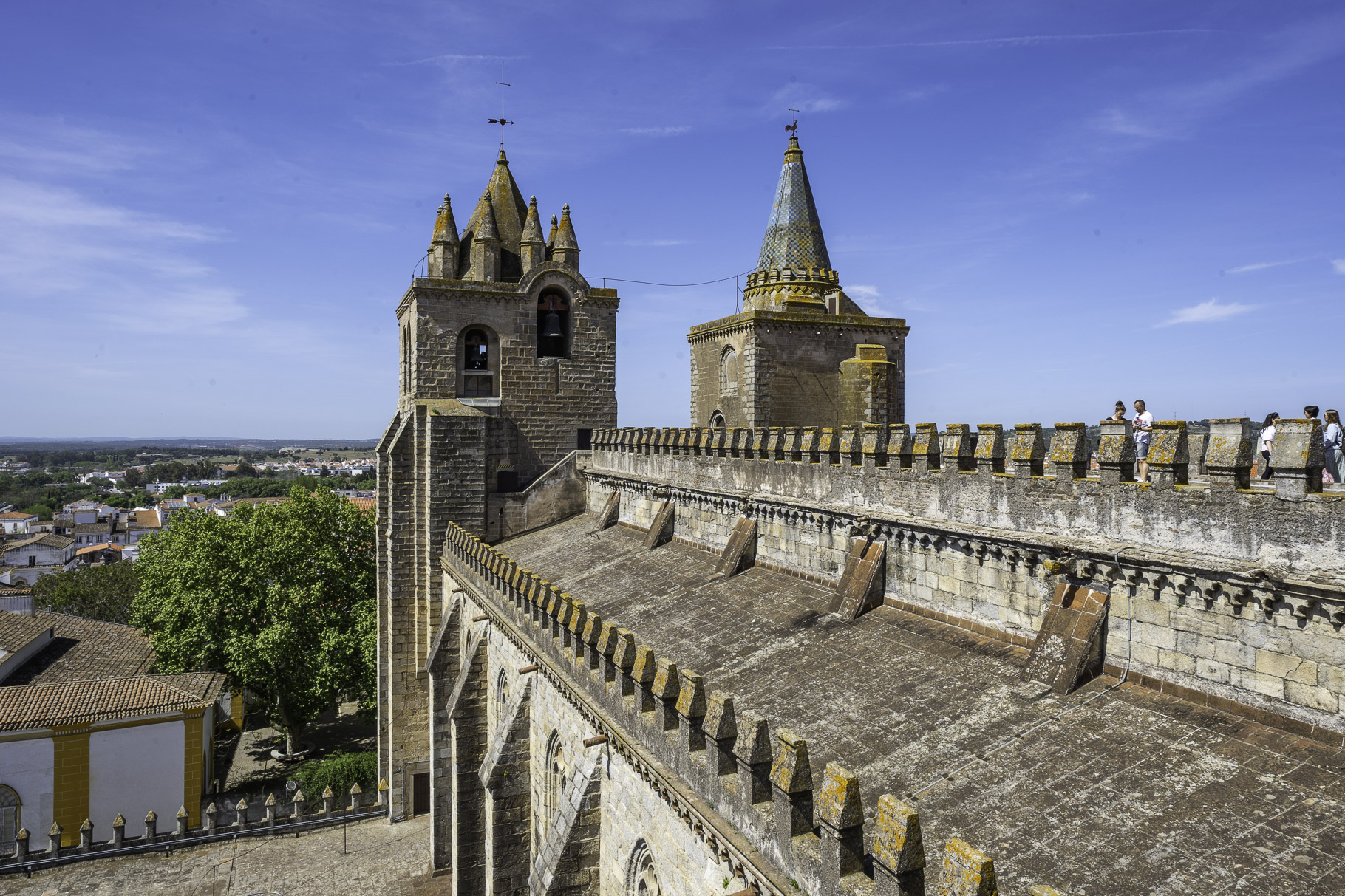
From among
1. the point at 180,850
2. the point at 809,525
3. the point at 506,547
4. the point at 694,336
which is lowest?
the point at 180,850

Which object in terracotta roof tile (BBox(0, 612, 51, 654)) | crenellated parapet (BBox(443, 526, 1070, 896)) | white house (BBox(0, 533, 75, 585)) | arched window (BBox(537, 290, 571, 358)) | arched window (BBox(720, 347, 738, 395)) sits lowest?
white house (BBox(0, 533, 75, 585))

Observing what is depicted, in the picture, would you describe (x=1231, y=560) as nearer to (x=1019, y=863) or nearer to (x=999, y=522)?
(x=999, y=522)

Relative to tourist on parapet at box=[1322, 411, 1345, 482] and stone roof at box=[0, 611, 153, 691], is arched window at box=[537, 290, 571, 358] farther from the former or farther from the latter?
tourist on parapet at box=[1322, 411, 1345, 482]

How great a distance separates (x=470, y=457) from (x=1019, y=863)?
21.7 m

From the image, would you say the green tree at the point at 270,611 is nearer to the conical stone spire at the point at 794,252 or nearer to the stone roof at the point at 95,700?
the stone roof at the point at 95,700

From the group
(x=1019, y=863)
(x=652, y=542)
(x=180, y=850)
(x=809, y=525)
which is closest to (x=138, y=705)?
(x=180, y=850)

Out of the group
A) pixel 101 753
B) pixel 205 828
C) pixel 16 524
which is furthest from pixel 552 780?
pixel 16 524

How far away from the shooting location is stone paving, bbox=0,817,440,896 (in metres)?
21.4

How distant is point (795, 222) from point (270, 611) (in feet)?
77.2

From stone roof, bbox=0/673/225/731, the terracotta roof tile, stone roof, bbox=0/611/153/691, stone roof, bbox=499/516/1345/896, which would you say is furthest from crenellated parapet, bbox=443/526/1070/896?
the terracotta roof tile

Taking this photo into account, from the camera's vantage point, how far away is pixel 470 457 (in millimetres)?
26156

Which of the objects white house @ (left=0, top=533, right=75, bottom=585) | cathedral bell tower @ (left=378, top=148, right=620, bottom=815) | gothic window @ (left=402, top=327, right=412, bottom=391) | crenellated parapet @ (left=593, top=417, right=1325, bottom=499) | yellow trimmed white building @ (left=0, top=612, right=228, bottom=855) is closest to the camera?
crenellated parapet @ (left=593, top=417, right=1325, bottom=499)

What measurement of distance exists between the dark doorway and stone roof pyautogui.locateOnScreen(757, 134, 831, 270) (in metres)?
19.4

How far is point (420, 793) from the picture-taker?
26.6 m
